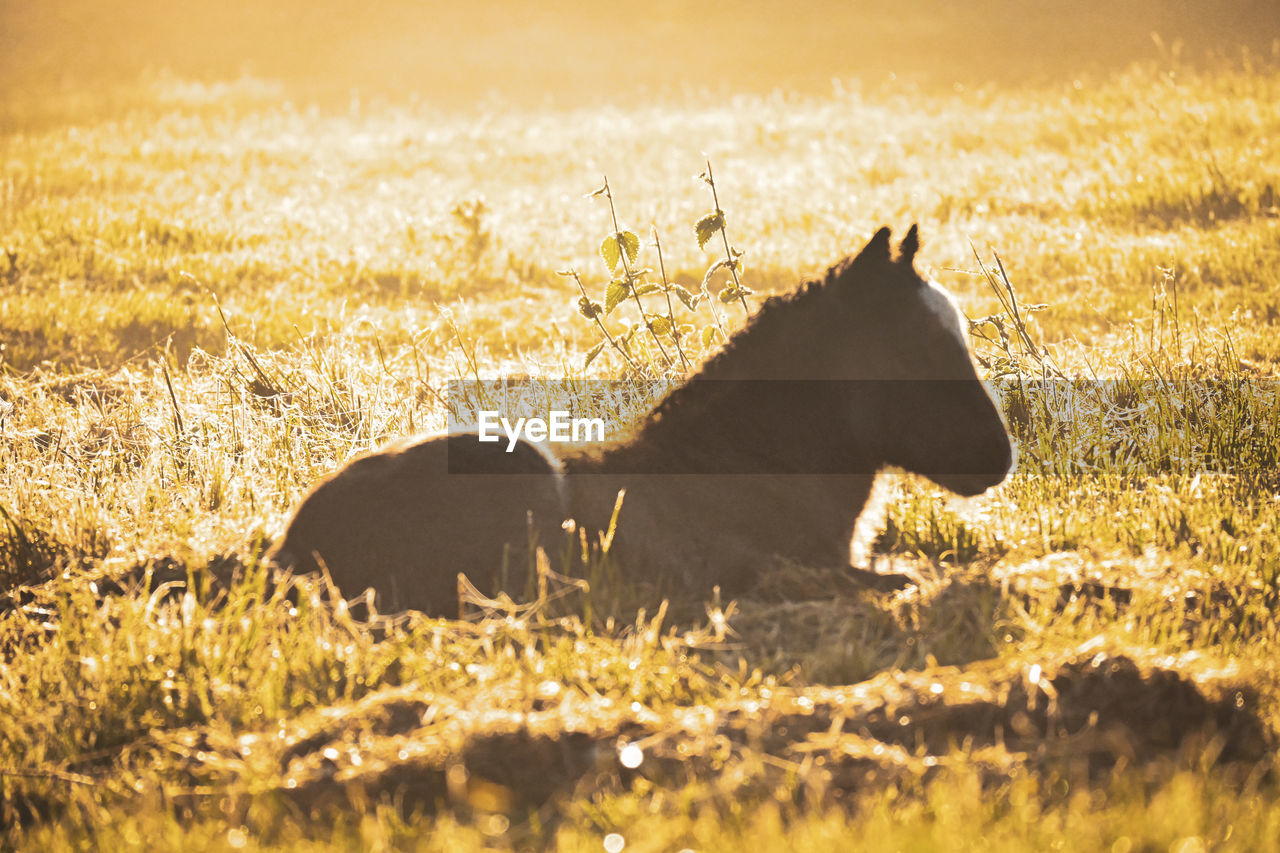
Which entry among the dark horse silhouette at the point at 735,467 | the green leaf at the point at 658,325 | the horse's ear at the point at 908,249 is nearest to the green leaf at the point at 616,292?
the green leaf at the point at 658,325

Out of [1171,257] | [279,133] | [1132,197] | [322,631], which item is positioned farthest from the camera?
[279,133]

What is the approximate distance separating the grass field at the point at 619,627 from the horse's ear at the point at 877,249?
1.23m

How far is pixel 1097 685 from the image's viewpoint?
10.1ft

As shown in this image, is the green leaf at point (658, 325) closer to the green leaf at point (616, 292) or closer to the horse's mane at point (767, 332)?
the green leaf at point (616, 292)

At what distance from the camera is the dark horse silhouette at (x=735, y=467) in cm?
404

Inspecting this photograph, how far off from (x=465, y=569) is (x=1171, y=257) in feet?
29.7

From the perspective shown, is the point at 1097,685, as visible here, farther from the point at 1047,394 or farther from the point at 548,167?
the point at 548,167

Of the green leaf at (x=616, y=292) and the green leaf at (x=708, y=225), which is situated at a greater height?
the green leaf at (x=708, y=225)

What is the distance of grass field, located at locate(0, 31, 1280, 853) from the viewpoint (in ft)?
8.95

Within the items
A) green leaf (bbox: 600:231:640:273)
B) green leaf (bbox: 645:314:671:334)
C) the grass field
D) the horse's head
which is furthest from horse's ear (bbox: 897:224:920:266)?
green leaf (bbox: 645:314:671:334)

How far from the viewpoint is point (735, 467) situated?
14.1 feet

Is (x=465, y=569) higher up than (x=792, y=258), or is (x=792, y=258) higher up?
(x=792, y=258)

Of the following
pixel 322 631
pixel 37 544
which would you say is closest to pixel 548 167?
pixel 37 544
